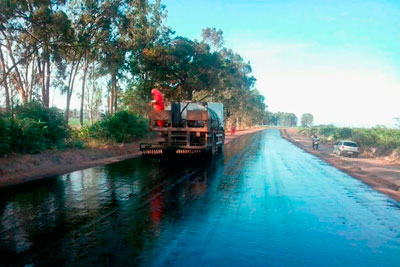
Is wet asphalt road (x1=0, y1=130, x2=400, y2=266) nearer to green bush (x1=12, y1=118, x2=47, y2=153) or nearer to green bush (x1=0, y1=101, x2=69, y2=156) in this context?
green bush (x1=0, y1=101, x2=69, y2=156)

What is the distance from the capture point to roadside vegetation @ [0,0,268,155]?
18377 mm

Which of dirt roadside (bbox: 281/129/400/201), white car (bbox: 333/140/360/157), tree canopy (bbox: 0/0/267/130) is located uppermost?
tree canopy (bbox: 0/0/267/130)

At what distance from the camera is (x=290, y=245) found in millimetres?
6145

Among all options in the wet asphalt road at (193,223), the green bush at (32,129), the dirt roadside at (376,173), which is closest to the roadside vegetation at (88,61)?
the green bush at (32,129)

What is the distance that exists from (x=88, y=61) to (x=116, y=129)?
366 inches

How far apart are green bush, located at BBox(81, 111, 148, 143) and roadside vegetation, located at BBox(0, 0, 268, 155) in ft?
0.23

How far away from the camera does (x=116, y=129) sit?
26.8 meters

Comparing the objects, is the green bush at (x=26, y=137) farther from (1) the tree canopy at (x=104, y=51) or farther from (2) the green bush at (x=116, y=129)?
(2) the green bush at (x=116, y=129)

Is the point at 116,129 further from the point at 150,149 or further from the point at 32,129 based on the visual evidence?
the point at 32,129

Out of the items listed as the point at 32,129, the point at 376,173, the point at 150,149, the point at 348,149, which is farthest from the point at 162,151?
the point at 348,149

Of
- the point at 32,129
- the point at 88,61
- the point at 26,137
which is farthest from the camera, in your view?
the point at 88,61

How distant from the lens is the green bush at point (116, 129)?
2543 cm

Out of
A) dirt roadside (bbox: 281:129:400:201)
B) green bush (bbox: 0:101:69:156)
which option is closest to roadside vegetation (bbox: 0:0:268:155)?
green bush (bbox: 0:101:69:156)

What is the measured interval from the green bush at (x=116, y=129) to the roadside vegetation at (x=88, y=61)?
7 cm
